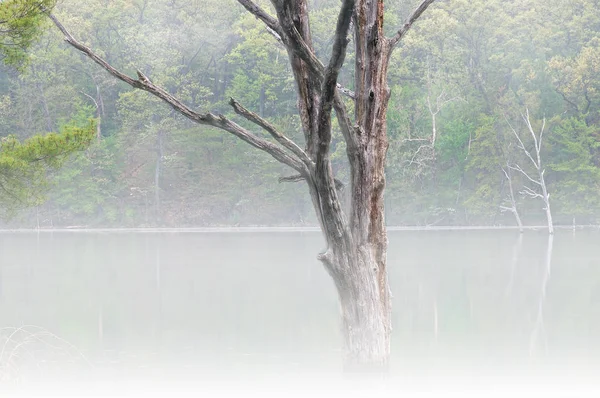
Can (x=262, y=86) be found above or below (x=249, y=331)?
above

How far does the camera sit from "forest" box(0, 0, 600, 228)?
2761 cm

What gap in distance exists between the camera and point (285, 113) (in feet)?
98.1

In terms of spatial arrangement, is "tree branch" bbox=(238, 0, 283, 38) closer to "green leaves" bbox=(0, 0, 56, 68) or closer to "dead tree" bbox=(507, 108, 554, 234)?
"green leaves" bbox=(0, 0, 56, 68)

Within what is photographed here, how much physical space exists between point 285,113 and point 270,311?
19154 millimetres

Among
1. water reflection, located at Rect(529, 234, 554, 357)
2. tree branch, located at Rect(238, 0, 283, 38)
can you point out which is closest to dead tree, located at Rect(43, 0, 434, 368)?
tree branch, located at Rect(238, 0, 283, 38)

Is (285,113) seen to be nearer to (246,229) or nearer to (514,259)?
(246,229)

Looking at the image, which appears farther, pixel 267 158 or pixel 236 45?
pixel 236 45

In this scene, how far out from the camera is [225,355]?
27.5ft

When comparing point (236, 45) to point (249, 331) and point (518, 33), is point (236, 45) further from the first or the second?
point (249, 331)

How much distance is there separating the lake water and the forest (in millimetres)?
6775

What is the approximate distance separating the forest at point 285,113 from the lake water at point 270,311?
22.2 ft

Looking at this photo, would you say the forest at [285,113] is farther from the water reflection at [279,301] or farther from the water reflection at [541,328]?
the water reflection at [541,328]

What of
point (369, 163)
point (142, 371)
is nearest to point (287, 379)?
point (142, 371)

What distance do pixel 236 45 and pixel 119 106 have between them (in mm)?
4814
